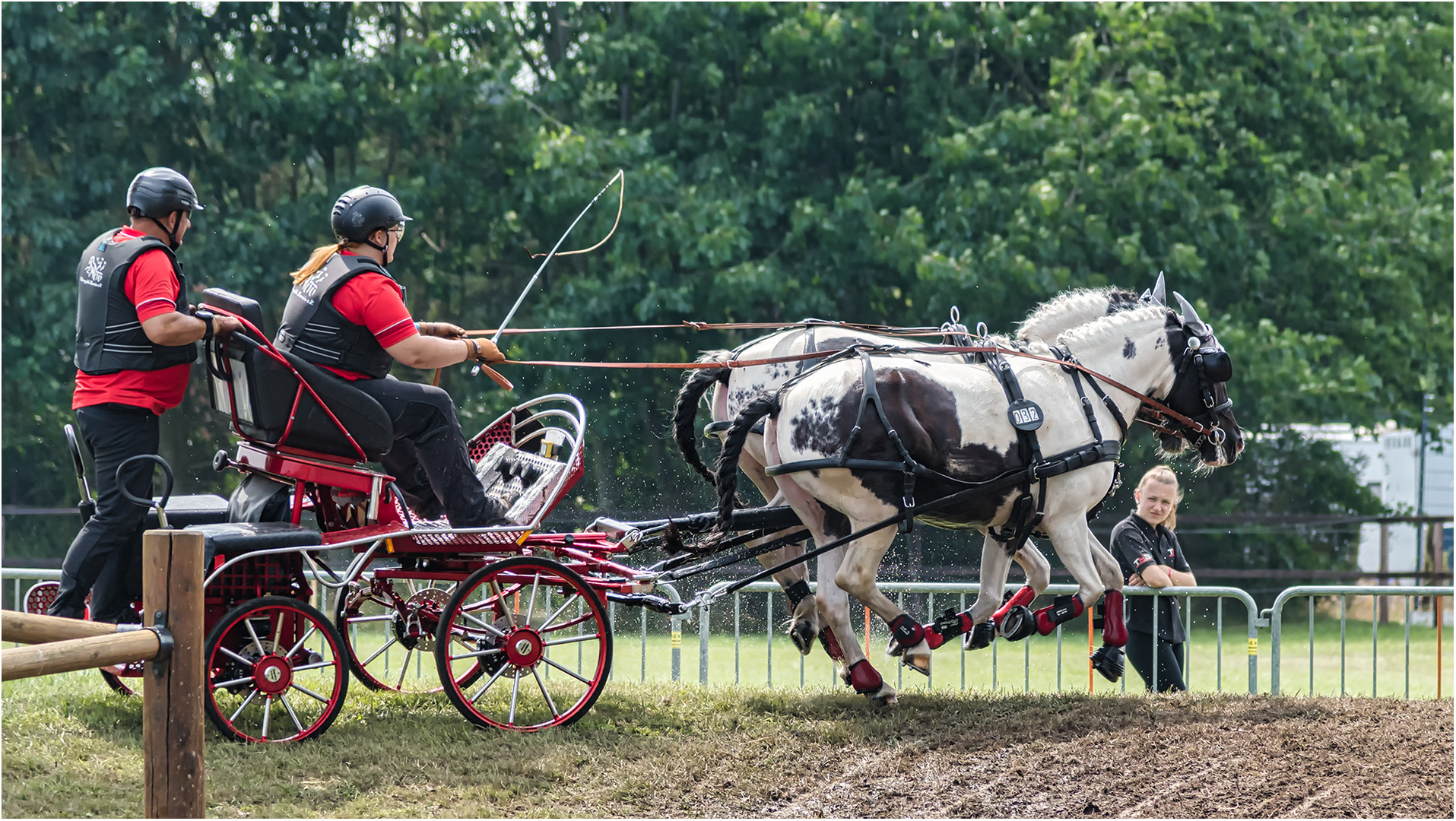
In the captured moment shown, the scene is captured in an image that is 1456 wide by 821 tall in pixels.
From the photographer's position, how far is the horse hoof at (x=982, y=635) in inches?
259

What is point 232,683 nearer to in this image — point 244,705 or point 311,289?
point 244,705

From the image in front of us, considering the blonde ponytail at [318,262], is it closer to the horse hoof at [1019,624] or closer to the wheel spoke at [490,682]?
the wheel spoke at [490,682]

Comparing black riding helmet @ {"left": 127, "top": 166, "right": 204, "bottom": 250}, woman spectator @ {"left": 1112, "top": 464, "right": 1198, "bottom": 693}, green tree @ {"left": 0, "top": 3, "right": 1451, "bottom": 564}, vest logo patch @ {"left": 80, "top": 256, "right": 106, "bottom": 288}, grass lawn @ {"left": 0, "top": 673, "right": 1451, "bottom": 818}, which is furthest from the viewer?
green tree @ {"left": 0, "top": 3, "right": 1451, "bottom": 564}

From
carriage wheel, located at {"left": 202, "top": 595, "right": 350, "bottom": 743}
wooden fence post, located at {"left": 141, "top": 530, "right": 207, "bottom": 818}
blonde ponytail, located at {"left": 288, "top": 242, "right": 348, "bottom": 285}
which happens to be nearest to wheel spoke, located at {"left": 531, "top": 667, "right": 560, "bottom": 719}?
carriage wheel, located at {"left": 202, "top": 595, "right": 350, "bottom": 743}

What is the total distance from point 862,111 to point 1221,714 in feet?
35.1

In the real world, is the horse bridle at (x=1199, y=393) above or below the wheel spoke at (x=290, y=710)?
above

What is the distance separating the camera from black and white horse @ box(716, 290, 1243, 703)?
633cm

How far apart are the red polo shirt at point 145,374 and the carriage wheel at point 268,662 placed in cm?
97

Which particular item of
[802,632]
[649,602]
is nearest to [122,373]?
[649,602]

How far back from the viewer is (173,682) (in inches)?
163

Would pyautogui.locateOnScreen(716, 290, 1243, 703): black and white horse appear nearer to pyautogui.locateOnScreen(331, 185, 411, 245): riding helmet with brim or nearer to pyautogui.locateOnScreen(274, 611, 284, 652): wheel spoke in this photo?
pyautogui.locateOnScreen(331, 185, 411, 245): riding helmet with brim

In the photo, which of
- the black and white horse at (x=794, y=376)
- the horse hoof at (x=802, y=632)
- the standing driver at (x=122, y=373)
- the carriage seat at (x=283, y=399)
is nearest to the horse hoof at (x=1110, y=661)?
the black and white horse at (x=794, y=376)

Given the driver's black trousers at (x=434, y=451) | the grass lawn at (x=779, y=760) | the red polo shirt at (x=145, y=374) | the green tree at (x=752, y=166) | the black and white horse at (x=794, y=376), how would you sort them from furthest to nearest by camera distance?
the green tree at (x=752, y=166)
the black and white horse at (x=794, y=376)
the driver's black trousers at (x=434, y=451)
the red polo shirt at (x=145, y=374)
the grass lawn at (x=779, y=760)

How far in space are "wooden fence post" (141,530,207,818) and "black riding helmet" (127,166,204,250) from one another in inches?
80.8
